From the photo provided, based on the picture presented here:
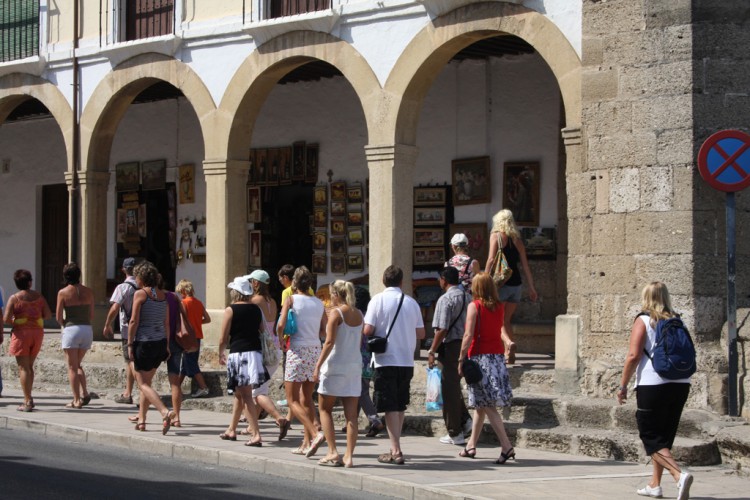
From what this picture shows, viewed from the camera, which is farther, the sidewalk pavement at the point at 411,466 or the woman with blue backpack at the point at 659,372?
the sidewalk pavement at the point at 411,466

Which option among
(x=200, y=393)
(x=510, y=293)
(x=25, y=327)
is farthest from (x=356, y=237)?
(x=510, y=293)

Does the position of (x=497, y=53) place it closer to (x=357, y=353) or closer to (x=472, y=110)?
(x=472, y=110)

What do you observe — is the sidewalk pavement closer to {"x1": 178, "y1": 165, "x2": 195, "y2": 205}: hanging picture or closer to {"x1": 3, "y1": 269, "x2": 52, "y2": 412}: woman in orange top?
{"x1": 3, "y1": 269, "x2": 52, "y2": 412}: woman in orange top

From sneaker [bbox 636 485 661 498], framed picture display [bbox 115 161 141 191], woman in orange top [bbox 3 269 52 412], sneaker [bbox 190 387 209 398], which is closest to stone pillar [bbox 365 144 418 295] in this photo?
sneaker [bbox 190 387 209 398]

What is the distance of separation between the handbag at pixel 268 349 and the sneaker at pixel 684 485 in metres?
4.31

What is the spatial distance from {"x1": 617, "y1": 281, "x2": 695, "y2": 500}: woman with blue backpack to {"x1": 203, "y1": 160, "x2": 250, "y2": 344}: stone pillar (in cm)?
812

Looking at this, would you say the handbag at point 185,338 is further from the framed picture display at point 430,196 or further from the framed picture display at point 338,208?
the framed picture display at point 338,208

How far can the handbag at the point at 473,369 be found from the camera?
10273 millimetres

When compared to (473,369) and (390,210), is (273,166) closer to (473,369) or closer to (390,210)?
(390,210)

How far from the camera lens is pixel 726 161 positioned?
1084cm

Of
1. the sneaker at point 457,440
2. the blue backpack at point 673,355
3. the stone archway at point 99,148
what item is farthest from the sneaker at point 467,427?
the stone archway at point 99,148

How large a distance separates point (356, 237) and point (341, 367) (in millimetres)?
8513

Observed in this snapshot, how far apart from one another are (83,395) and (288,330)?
14.9ft

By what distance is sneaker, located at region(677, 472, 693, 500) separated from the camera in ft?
27.9
